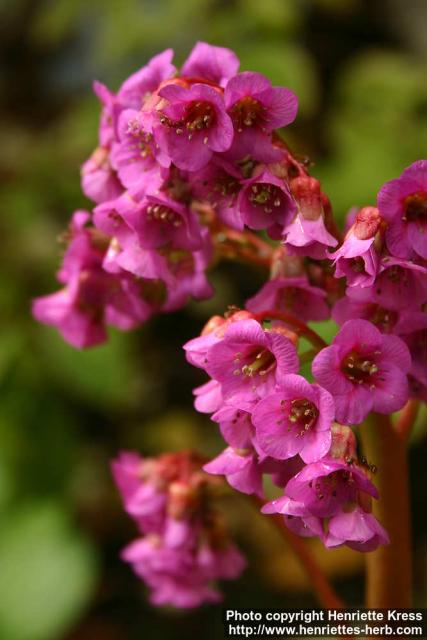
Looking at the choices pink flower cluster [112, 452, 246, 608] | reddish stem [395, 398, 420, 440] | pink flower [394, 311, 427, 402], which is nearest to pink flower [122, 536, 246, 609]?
pink flower cluster [112, 452, 246, 608]

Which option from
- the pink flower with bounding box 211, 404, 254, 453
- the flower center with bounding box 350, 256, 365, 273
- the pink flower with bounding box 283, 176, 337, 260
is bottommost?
the pink flower with bounding box 211, 404, 254, 453

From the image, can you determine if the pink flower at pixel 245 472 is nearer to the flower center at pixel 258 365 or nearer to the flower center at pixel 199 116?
the flower center at pixel 258 365

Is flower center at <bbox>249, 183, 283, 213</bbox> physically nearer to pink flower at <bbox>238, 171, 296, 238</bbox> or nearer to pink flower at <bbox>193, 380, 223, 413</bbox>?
pink flower at <bbox>238, 171, 296, 238</bbox>

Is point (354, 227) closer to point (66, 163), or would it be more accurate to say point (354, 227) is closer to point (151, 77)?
point (151, 77)

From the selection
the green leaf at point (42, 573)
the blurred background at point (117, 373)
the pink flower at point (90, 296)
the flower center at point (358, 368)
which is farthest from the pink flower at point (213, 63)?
the green leaf at point (42, 573)

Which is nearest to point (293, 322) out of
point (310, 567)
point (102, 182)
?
point (102, 182)

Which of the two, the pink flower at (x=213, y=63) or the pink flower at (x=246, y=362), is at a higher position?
the pink flower at (x=213, y=63)
